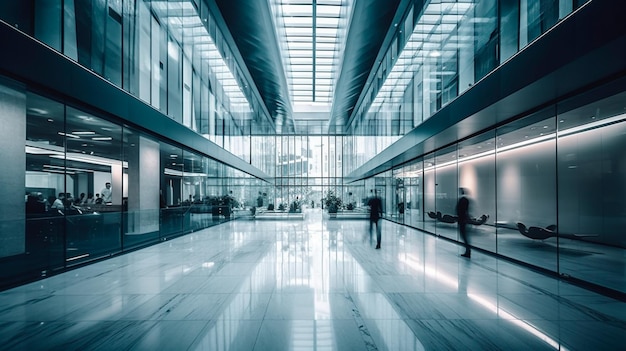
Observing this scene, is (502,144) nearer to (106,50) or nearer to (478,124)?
(478,124)

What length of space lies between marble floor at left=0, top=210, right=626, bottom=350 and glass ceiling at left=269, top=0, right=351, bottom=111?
11151 millimetres

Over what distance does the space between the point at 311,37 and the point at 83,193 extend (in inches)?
553

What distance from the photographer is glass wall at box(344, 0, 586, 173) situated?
6.41 m

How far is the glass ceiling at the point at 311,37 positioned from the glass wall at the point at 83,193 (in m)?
8.38

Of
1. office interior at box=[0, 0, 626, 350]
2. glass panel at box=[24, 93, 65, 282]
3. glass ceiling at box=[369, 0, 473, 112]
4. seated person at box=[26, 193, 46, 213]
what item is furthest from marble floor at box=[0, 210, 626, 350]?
glass ceiling at box=[369, 0, 473, 112]

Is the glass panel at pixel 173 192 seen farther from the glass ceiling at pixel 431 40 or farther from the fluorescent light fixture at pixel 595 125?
the fluorescent light fixture at pixel 595 125

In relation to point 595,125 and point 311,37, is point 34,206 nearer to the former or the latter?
point 311,37

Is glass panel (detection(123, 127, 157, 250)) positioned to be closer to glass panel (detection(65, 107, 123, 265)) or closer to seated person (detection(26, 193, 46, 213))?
glass panel (detection(65, 107, 123, 265))

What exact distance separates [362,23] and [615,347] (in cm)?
1276

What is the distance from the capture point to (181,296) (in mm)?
4996

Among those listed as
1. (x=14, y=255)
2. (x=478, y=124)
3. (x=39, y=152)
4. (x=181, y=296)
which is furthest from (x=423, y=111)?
(x=39, y=152)

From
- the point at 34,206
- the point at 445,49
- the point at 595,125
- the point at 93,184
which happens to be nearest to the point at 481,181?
the point at 595,125

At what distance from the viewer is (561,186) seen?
13820 millimetres

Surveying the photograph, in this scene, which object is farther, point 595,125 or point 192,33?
point 192,33
